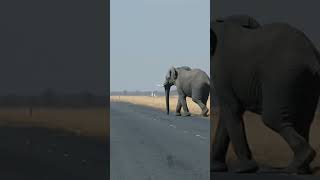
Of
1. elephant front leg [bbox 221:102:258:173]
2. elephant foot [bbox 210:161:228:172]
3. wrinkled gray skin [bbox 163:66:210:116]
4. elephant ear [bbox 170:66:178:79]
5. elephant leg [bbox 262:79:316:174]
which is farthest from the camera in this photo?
elephant ear [bbox 170:66:178:79]

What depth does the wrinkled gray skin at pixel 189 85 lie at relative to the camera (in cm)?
4162

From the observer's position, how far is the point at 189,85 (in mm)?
42094

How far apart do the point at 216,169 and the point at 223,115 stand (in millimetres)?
1076

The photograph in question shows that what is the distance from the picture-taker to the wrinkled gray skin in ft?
137

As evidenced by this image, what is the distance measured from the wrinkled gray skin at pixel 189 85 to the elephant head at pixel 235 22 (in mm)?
26072

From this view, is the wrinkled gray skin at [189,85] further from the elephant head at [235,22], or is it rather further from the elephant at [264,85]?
the elephant at [264,85]

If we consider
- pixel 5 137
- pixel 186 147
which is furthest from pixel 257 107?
pixel 5 137

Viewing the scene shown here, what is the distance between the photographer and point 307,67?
43.9ft

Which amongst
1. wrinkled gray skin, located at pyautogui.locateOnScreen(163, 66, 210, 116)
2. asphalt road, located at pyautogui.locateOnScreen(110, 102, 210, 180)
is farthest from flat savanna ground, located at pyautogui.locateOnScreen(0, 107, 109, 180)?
wrinkled gray skin, located at pyautogui.locateOnScreen(163, 66, 210, 116)

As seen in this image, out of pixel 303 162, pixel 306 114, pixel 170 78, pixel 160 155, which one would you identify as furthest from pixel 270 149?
pixel 170 78

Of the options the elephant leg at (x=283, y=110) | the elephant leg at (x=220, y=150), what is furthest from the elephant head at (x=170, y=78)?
the elephant leg at (x=283, y=110)

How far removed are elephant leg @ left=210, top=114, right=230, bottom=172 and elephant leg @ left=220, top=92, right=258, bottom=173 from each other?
0.82ft

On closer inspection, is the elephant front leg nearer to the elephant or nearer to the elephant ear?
the elephant

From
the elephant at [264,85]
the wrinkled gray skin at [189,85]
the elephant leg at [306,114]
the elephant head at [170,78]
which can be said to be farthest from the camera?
the elephant head at [170,78]
